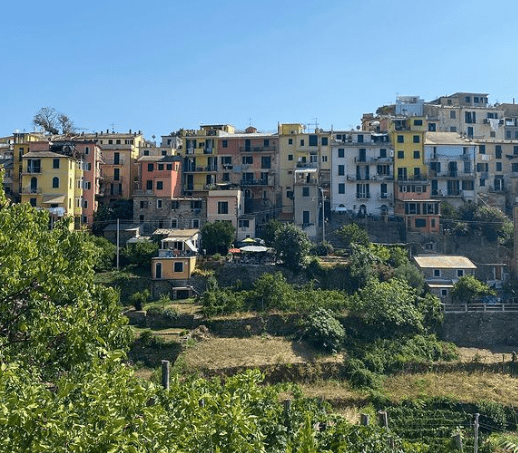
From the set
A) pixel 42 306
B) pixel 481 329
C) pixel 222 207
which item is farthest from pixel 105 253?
pixel 42 306

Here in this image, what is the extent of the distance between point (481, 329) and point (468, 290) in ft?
9.24

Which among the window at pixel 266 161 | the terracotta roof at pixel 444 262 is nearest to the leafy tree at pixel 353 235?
the terracotta roof at pixel 444 262

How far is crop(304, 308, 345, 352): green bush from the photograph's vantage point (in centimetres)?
3838

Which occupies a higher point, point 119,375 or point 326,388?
point 119,375

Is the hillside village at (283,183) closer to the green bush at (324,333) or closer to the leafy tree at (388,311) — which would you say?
the leafy tree at (388,311)

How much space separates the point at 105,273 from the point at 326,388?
20032 millimetres

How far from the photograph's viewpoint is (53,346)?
1692cm

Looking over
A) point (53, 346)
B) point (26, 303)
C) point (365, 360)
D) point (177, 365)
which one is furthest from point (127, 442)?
point (365, 360)

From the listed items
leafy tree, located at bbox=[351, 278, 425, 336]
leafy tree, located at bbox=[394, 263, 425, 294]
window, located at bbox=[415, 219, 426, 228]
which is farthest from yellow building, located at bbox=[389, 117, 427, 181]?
leafy tree, located at bbox=[351, 278, 425, 336]

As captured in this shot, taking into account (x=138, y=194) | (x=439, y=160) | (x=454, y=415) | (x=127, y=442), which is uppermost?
(x=439, y=160)

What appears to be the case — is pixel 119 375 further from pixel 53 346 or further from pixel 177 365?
pixel 177 365

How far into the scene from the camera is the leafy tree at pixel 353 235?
167 ft

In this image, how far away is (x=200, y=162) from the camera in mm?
61562

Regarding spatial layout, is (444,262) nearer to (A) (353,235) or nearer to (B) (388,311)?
(A) (353,235)
